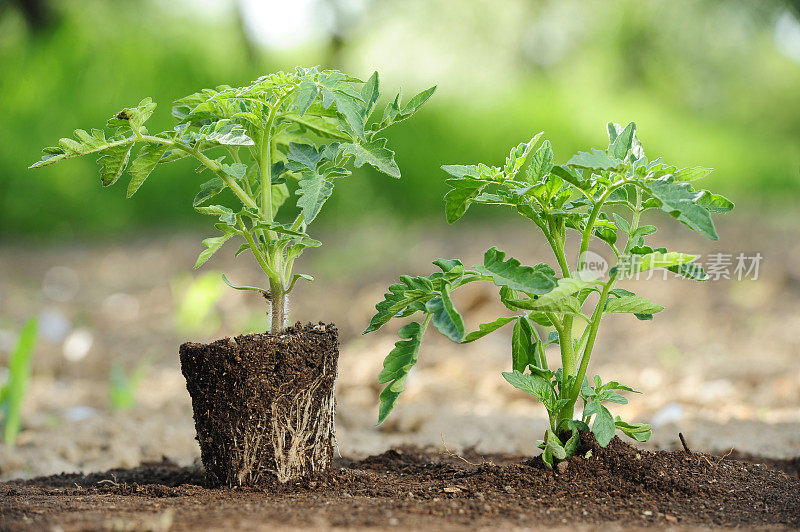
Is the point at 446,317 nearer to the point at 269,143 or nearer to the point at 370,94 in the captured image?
the point at 370,94

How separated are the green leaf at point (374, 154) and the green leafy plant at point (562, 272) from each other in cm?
13

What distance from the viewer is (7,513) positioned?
5.02ft

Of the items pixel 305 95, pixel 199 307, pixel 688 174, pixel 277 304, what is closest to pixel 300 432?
pixel 277 304

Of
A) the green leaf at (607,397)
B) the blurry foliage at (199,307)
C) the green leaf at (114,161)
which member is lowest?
the green leaf at (607,397)

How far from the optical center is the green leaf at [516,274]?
5.06 ft

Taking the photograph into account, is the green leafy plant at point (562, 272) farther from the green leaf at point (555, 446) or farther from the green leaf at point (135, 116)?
the green leaf at point (135, 116)

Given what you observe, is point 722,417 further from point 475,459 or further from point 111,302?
point 111,302

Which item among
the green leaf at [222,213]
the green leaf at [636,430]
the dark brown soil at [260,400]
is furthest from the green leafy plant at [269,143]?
the green leaf at [636,430]

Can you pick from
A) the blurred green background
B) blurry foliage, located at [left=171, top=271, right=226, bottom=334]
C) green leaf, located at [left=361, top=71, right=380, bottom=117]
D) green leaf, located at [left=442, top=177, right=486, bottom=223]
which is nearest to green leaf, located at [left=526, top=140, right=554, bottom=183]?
green leaf, located at [left=442, top=177, right=486, bottom=223]

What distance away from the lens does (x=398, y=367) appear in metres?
1.64

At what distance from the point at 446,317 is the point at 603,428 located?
0.42 meters

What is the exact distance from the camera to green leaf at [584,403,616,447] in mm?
1611

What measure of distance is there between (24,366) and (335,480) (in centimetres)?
146

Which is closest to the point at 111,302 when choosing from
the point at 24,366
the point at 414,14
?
the point at 24,366
